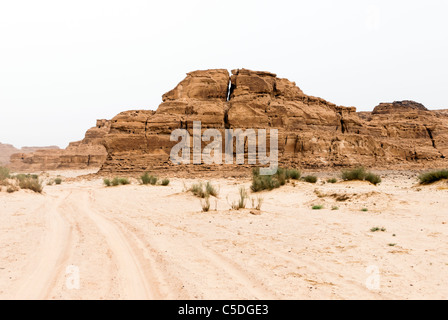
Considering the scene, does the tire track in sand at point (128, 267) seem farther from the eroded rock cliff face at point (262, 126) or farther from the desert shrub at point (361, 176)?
the eroded rock cliff face at point (262, 126)

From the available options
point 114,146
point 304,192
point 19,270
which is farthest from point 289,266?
point 114,146

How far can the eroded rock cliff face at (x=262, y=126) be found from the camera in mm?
41719

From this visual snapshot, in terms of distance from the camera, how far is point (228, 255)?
196 inches

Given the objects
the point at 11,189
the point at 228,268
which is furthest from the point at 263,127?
the point at 228,268

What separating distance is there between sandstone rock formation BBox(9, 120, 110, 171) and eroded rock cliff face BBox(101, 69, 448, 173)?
1775 inches

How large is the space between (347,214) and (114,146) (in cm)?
3894

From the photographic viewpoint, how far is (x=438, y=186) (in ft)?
44.1

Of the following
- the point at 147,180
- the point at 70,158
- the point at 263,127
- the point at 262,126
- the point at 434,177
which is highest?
the point at 262,126

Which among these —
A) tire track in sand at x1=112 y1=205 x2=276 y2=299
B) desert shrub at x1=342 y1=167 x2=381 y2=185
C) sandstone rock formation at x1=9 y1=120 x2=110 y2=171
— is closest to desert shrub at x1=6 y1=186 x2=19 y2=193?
tire track in sand at x1=112 y1=205 x2=276 y2=299

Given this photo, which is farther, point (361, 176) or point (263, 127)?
point (263, 127)

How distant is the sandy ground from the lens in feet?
11.6

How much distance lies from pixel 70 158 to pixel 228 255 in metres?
92.1

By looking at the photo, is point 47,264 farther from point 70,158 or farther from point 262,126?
point 70,158
